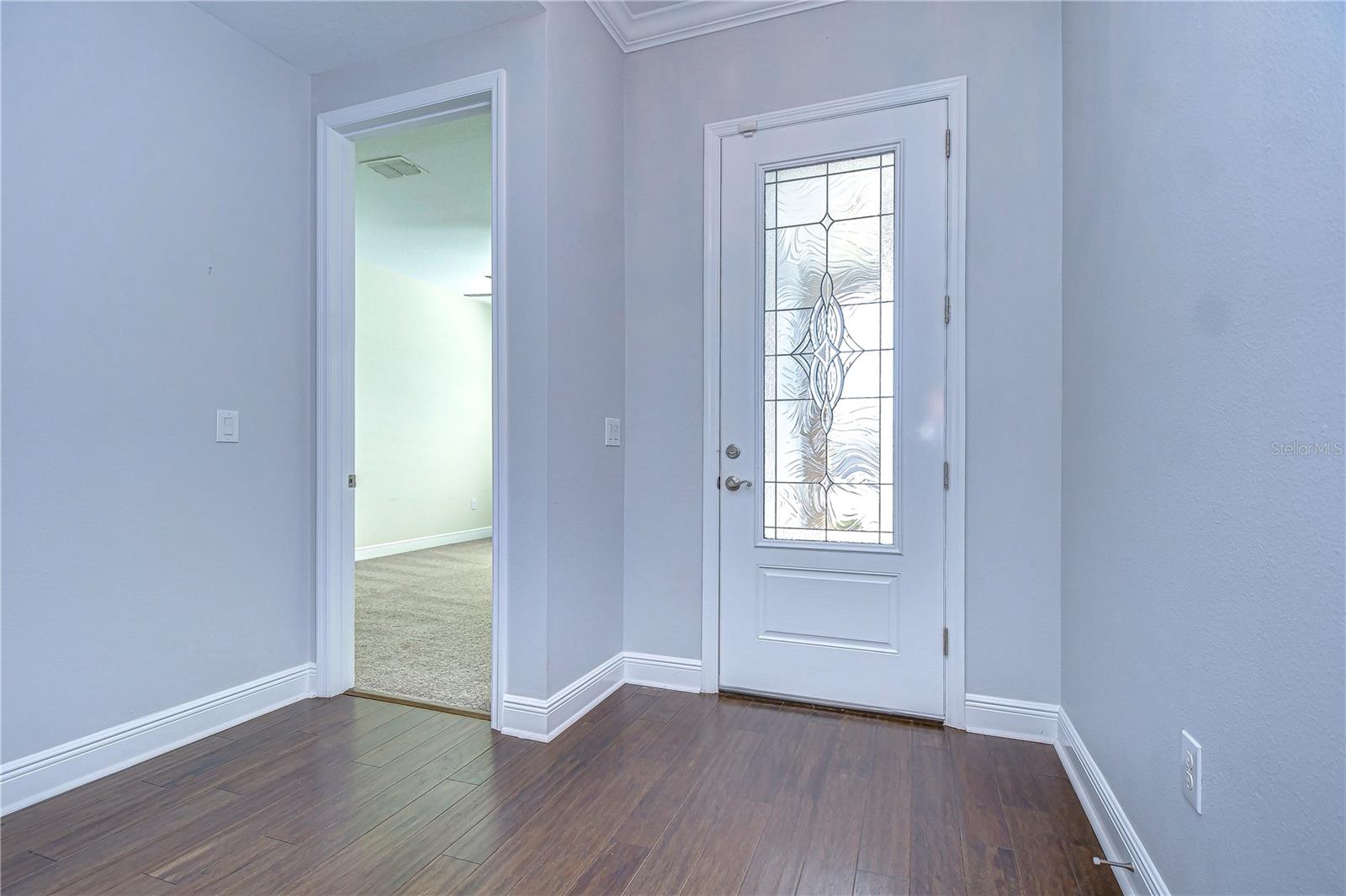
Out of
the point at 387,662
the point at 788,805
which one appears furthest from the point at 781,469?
the point at 387,662

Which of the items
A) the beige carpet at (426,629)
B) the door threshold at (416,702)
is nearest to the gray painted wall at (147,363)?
the door threshold at (416,702)

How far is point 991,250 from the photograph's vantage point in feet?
7.65

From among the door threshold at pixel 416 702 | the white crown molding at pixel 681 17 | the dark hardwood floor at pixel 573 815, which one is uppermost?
the white crown molding at pixel 681 17

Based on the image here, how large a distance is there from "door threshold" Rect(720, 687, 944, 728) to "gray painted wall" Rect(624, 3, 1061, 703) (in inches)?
8.1

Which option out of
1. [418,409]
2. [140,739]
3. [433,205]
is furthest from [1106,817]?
[418,409]

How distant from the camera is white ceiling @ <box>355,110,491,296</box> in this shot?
11.7 ft

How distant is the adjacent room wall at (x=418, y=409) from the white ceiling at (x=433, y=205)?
0.28 meters

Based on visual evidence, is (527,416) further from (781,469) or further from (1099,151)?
(1099,151)

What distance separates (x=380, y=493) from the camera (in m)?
6.32

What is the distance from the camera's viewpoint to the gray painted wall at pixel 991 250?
2.26 meters

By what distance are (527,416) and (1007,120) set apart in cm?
A: 200

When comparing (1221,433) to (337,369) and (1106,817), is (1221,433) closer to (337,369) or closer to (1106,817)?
(1106,817)

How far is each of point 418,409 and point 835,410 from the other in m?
5.39

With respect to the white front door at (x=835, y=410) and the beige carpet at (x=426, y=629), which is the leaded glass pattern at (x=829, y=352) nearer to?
the white front door at (x=835, y=410)
